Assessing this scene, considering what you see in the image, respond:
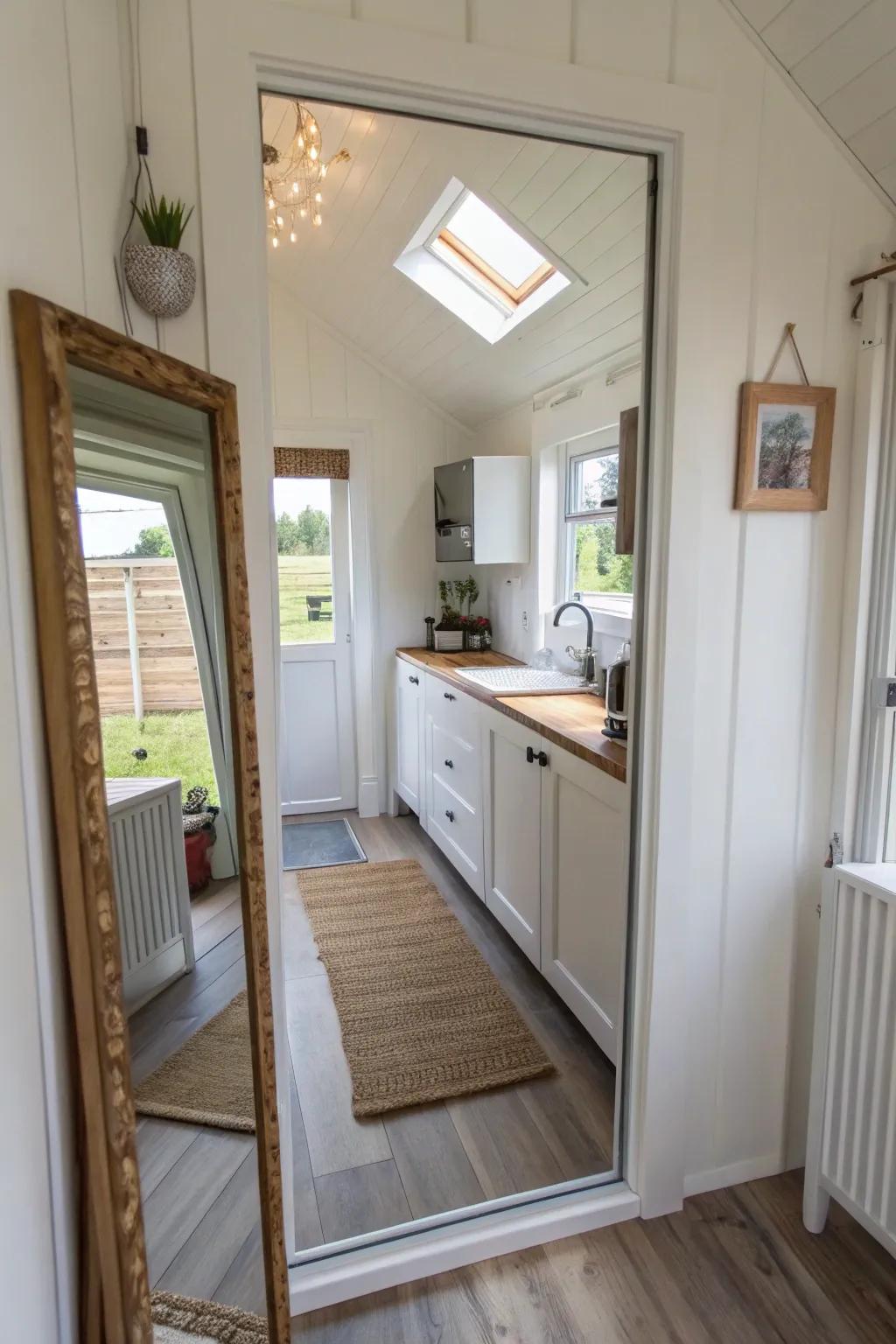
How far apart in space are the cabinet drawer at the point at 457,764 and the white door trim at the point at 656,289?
1.37 metres

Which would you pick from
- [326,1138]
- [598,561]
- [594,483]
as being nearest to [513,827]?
[326,1138]

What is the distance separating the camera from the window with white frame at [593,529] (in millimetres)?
2963

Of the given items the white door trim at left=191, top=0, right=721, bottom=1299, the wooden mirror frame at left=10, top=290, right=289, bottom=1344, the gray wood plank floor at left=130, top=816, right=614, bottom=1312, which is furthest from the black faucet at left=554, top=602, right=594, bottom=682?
the wooden mirror frame at left=10, top=290, right=289, bottom=1344

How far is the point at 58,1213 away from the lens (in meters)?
0.87

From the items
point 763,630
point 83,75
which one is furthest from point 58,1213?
point 763,630

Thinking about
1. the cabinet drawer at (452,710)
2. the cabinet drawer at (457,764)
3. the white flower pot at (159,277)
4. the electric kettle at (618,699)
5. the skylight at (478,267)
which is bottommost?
the cabinet drawer at (457,764)

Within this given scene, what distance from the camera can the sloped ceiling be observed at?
1.27 m

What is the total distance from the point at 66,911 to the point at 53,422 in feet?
1.81

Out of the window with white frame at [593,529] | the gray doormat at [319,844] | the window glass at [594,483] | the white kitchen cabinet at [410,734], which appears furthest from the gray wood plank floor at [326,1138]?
the window glass at [594,483]

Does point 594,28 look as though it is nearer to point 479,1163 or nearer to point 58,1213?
point 58,1213

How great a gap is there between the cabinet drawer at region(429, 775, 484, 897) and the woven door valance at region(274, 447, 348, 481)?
1.74 meters

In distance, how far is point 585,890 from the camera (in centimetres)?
210

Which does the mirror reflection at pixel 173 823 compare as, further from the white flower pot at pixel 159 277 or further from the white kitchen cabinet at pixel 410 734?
the white kitchen cabinet at pixel 410 734

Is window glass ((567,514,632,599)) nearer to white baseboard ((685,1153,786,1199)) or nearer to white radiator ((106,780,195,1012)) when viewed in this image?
white baseboard ((685,1153,786,1199))
